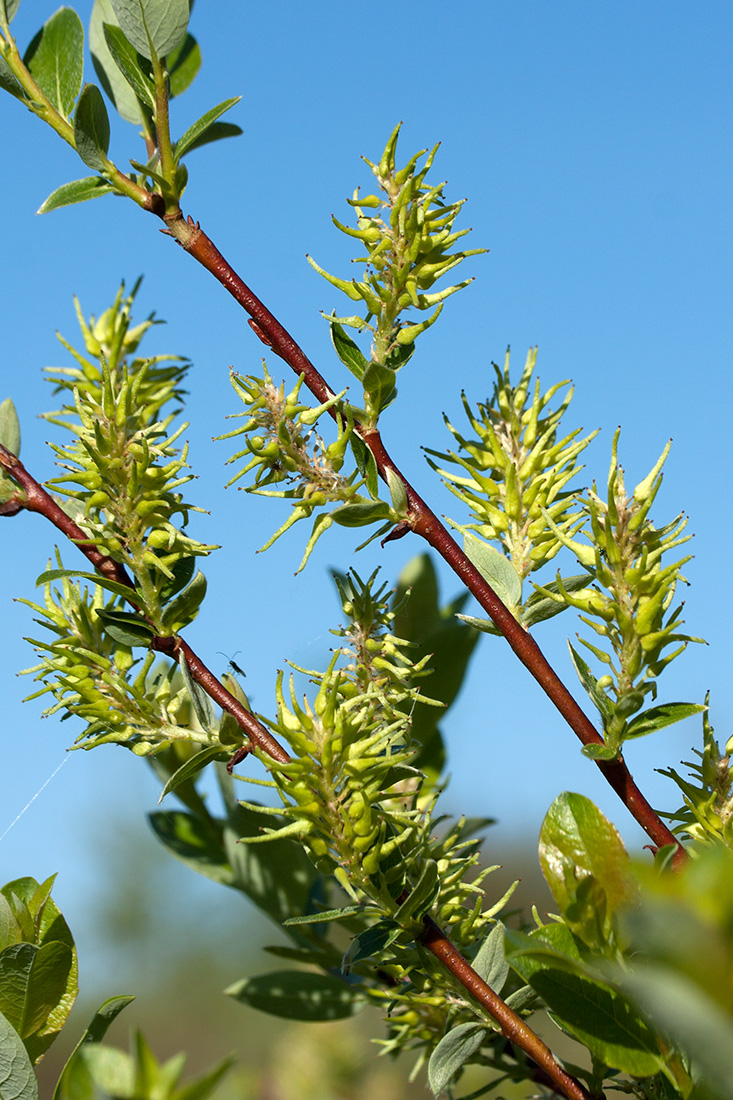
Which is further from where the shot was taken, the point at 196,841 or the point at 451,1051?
the point at 196,841

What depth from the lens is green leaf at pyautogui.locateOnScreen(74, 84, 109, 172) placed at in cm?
79

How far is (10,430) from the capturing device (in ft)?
3.26

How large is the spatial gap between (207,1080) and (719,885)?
0.67ft

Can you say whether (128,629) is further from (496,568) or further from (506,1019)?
(506,1019)

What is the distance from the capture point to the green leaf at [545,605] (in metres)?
0.80

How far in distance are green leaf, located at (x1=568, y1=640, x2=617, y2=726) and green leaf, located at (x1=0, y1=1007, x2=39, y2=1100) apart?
0.48 meters

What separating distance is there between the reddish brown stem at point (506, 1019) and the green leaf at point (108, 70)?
89 centimetres

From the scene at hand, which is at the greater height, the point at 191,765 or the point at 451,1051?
the point at 191,765

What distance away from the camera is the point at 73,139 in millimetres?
847

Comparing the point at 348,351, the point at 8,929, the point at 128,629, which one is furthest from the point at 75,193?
the point at 8,929

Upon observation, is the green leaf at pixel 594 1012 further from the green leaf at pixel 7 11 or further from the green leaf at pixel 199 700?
the green leaf at pixel 7 11

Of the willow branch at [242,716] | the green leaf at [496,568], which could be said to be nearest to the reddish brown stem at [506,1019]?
the willow branch at [242,716]

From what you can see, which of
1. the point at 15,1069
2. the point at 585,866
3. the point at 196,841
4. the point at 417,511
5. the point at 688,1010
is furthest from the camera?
the point at 196,841

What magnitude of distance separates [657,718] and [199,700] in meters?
0.38
